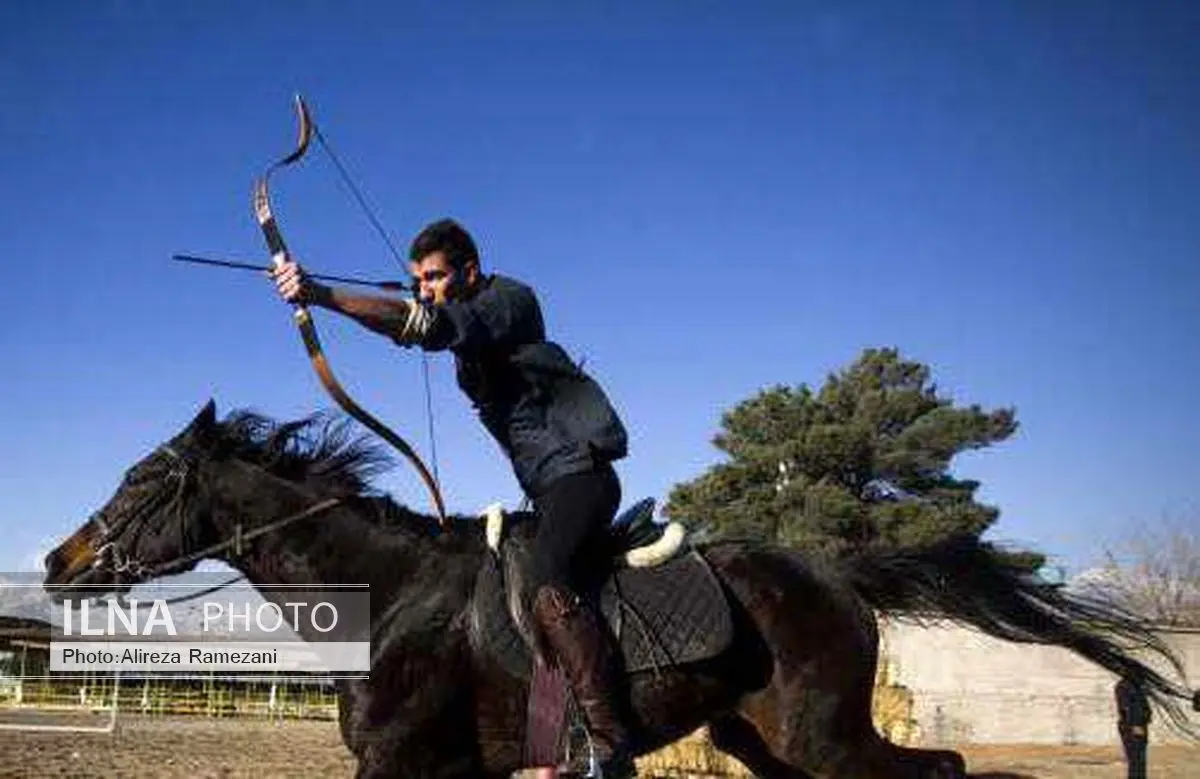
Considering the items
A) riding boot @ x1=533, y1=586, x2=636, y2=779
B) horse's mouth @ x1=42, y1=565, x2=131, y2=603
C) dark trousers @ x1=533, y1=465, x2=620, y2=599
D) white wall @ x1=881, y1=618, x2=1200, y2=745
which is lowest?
white wall @ x1=881, y1=618, x2=1200, y2=745

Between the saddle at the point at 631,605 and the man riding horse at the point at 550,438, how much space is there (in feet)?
0.40

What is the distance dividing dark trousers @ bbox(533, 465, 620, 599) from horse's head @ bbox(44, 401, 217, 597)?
1.93 metres

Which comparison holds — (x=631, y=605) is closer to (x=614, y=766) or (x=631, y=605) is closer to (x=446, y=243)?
(x=614, y=766)

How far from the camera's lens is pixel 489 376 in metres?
6.07

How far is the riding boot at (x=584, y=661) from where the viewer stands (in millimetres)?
5895

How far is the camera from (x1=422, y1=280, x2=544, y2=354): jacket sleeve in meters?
5.51

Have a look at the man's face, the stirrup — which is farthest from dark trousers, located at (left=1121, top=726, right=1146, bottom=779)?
the man's face

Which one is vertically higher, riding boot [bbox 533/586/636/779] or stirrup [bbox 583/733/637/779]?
riding boot [bbox 533/586/636/779]

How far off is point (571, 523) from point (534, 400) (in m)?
0.66

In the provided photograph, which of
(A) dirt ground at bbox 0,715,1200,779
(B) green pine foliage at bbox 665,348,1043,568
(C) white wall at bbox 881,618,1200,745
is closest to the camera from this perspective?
(A) dirt ground at bbox 0,715,1200,779

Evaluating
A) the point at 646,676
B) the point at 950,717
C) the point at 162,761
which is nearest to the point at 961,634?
the point at 950,717

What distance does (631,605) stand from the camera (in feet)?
20.6

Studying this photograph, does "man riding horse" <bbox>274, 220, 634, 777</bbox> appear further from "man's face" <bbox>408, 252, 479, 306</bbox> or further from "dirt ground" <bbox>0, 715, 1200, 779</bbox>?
"dirt ground" <bbox>0, 715, 1200, 779</bbox>

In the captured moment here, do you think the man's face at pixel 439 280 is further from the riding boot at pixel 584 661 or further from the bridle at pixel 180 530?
the riding boot at pixel 584 661
